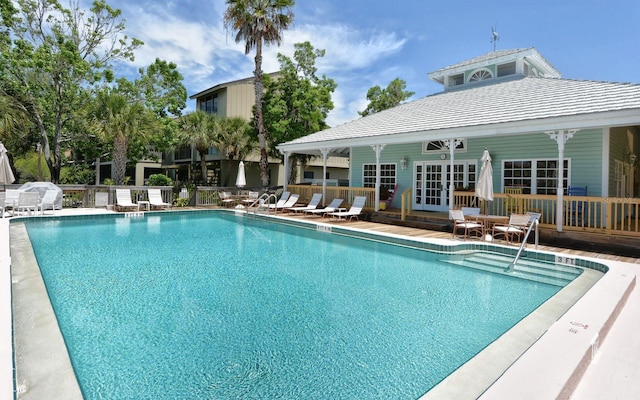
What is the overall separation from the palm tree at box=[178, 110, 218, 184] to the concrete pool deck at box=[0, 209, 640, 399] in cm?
1777

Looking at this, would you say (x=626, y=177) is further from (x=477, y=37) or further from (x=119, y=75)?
(x=119, y=75)

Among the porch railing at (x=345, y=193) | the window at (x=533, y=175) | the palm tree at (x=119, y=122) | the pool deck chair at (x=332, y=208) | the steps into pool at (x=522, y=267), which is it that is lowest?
the steps into pool at (x=522, y=267)

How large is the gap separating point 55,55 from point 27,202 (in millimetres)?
8728

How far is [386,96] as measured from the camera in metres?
27.3

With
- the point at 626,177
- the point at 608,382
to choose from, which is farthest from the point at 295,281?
the point at 626,177

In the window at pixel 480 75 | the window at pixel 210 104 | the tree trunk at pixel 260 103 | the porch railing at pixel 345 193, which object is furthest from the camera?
the window at pixel 210 104

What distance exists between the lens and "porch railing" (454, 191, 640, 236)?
29.2 feet

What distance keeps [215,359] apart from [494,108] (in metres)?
12.1

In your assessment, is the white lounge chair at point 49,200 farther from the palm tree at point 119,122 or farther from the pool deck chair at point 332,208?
the pool deck chair at point 332,208

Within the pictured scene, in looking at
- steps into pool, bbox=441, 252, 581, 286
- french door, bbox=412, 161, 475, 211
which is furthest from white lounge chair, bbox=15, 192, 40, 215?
french door, bbox=412, 161, 475, 211

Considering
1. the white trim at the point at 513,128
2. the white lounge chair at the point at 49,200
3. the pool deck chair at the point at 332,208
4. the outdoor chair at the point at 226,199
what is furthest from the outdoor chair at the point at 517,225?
the white lounge chair at the point at 49,200

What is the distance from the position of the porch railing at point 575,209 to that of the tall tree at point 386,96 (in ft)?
51.8

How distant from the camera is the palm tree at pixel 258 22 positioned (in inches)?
751

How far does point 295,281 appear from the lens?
21.4ft
